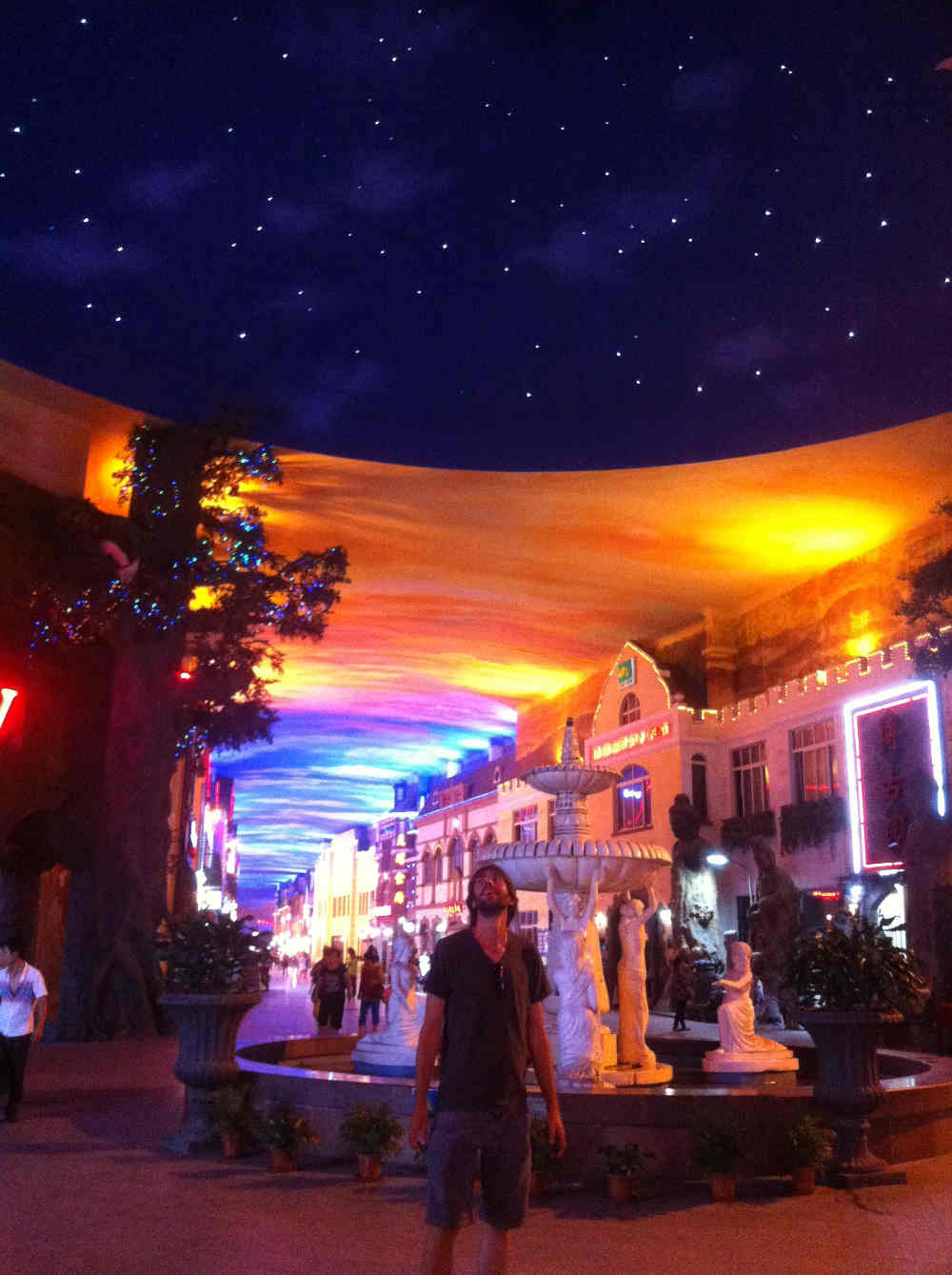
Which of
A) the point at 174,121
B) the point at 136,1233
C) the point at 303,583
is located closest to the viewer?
the point at 136,1233

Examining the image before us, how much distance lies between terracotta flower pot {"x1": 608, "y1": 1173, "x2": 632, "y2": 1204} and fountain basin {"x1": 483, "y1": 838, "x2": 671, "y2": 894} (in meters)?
3.28

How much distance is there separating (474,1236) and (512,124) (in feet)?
47.2

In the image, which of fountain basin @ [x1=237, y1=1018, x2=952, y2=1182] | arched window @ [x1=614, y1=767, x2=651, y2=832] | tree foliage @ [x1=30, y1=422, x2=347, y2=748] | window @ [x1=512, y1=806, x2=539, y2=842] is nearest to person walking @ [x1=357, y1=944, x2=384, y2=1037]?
tree foliage @ [x1=30, y1=422, x2=347, y2=748]

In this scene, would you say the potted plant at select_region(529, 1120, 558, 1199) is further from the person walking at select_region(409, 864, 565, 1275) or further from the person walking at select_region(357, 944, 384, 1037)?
the person walking at select_region(357, 944, 384, 1037)

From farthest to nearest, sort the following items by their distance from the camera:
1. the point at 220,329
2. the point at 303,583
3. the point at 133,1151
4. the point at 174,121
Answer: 1. the point at 303,583
2. the point at 220,329
3. the point at 174,121
4. the point at 133,1151

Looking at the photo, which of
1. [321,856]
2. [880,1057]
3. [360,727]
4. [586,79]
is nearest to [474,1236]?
[880,1057]

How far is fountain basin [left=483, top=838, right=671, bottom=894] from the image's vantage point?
9.16 m

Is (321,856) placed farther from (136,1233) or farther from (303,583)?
(136,1233)

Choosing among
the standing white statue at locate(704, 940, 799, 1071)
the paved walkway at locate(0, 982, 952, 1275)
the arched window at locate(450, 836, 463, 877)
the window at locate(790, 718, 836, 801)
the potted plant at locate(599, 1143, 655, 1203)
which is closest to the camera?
the paved walkway at locate(0, 982, 952, 1275)

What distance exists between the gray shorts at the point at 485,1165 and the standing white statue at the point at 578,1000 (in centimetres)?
467

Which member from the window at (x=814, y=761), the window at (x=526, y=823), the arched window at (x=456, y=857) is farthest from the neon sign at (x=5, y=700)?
the arched window at (x=456, y=857)

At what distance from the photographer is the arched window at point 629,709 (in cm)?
3061

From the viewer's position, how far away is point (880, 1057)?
9891 mm

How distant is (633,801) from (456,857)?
1759cm
